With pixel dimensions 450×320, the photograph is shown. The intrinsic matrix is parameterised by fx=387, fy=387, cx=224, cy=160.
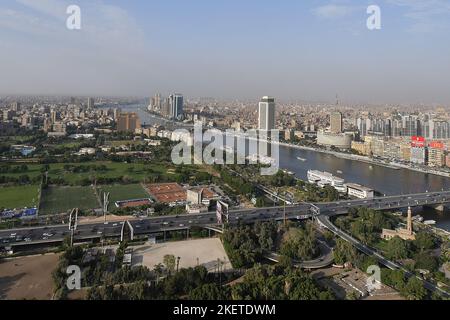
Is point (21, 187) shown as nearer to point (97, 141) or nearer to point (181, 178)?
point (181, 178)

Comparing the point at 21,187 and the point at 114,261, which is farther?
the point at 21,187

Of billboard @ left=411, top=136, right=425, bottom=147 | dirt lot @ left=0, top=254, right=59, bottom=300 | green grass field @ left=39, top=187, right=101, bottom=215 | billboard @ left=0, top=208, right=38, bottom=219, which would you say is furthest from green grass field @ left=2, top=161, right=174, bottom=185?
billboard @ left=411, top=136, right=425, bottom=147

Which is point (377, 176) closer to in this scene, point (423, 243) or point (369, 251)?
point (423, 243)

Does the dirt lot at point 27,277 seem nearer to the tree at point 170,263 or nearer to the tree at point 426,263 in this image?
the tree at point 170,263

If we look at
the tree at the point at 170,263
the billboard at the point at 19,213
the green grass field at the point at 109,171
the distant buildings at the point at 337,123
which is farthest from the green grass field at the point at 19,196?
the distant buildings at the point at 337,123

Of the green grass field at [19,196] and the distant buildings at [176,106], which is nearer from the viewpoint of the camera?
the green grass field at [19,196]
